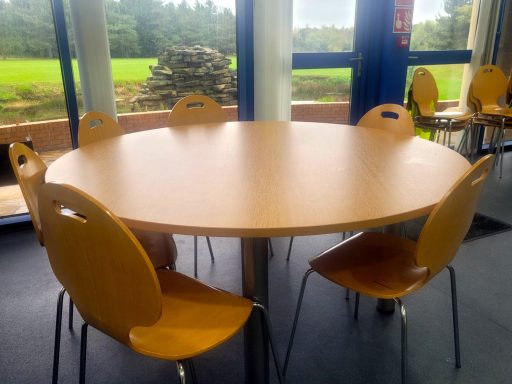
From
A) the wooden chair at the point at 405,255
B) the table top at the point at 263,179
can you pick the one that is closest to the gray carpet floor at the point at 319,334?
the wooden chair at the point at 405,255

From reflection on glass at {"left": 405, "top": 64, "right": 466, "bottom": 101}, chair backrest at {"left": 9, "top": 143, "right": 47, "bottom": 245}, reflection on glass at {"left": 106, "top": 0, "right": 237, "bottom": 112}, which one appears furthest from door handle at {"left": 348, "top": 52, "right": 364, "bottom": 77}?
chair backrest at {"left": 9, "top": 143, "right": 47, "bottom": 245}

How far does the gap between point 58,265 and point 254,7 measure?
2.63 meters

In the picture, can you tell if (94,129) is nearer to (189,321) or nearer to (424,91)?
(189,321)

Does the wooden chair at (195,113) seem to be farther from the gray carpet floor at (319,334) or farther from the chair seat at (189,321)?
the chair seat at (189,321)

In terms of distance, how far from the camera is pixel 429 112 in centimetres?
386

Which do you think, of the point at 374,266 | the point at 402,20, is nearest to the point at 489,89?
the point at 402,20

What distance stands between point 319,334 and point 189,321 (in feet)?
2.75

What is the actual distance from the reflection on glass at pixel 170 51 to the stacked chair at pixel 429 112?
1.72 metres

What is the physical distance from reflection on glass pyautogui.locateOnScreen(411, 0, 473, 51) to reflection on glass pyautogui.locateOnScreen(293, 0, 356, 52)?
649mm

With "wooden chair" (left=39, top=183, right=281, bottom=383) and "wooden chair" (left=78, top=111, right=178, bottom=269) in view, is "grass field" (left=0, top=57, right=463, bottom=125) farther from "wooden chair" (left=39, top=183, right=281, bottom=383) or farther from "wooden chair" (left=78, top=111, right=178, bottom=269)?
"wooden chair" (left=39, top=183, right=281, bottom=383)

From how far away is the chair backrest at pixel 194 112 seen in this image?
2.40 meters

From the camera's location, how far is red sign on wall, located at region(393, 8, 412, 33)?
3.65 m

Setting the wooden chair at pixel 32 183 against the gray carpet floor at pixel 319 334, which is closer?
the wooden chair at pixel 32 183

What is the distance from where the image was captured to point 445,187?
3.72 ft
